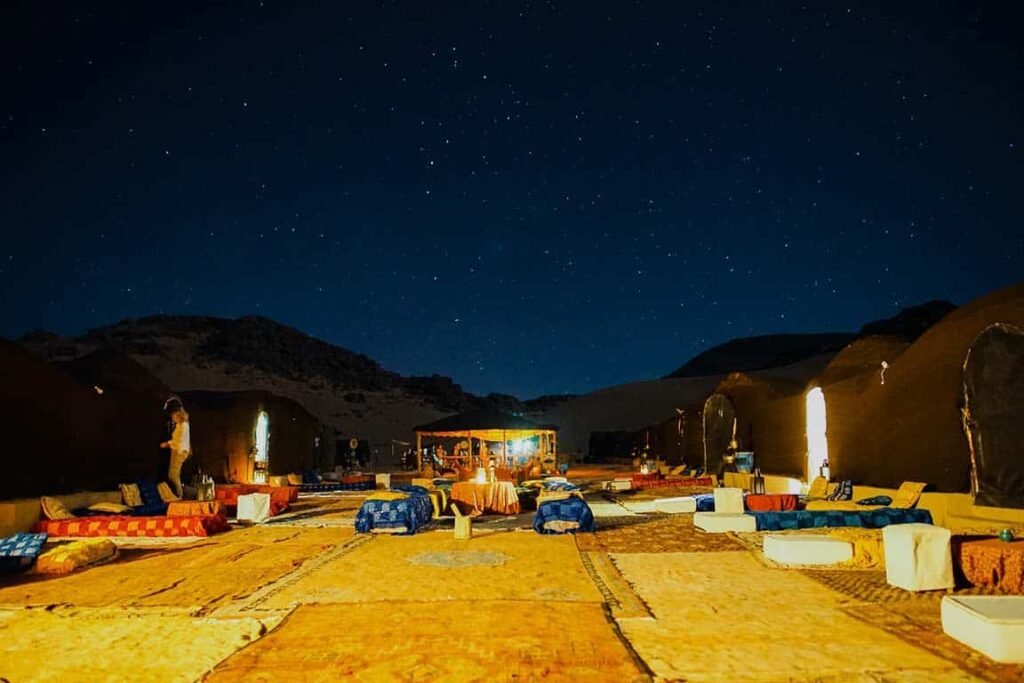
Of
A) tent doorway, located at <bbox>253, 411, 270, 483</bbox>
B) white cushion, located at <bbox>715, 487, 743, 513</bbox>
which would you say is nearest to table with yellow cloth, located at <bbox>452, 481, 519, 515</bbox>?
white cushion, located at <bbox>715, 487, 743, 513</bbox>

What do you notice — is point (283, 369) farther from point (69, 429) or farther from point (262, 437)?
point (69, 429)

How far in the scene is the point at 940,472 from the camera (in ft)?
36.8

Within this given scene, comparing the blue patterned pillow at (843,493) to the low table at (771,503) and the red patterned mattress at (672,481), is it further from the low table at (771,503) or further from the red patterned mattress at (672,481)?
the red patterned mattress at (672,481)

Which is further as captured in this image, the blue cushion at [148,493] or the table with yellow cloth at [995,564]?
the blue cushion at [148,493]

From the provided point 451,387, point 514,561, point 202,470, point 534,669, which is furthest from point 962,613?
point 451,387

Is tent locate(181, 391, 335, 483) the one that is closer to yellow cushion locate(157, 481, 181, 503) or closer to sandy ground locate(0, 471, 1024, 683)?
yellow cushion locate(157, 481, 181, 503)

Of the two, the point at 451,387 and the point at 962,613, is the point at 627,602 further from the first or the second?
the point at 451,387

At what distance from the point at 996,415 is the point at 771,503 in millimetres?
3653

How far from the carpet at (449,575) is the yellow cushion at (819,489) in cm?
612

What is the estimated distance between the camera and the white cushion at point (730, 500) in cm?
1181

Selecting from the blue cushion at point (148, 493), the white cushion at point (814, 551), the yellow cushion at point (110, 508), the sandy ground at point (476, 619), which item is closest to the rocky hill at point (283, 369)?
the blue cushion at point (148, 493)

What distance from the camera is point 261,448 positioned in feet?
70.0

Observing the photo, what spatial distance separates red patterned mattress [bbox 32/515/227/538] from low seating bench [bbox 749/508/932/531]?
27.0ft

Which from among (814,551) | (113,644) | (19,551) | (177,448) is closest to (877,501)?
(814,551)
